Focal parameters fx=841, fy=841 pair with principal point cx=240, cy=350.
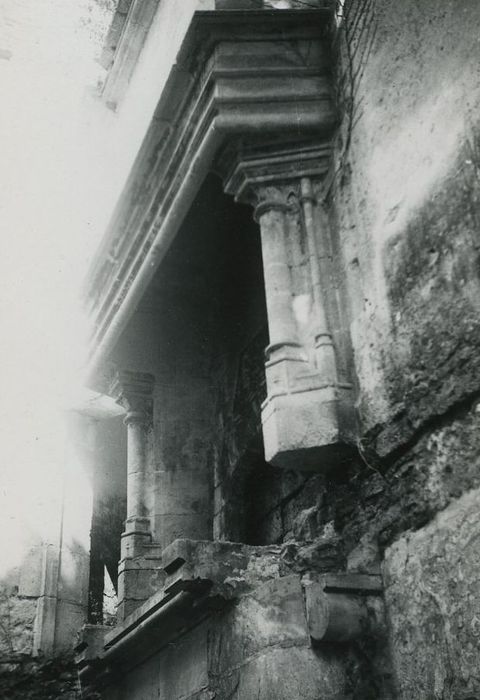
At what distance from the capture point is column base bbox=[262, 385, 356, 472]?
11.4 ft

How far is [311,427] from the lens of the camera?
11.4ft

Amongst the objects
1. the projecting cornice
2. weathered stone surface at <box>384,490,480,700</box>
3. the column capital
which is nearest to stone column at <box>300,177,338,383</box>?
the projecting cornice

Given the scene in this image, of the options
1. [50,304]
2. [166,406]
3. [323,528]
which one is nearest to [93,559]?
[50,304]

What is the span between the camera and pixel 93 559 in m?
10.0

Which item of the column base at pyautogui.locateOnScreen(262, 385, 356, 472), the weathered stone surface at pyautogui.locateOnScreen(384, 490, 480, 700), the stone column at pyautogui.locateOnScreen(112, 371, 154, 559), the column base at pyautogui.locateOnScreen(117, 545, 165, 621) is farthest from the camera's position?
the stone column at pyautogui.locateOnScreen(112, 371, 154, 559)

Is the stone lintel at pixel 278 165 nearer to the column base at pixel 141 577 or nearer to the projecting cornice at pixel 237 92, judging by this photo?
the projecting cornice at pixel 237 92

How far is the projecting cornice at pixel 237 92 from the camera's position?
415cm

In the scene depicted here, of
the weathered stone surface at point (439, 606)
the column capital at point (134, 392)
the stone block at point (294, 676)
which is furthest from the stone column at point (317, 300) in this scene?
the column capital at point (134, 392)

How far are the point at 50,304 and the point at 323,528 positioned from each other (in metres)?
6.01

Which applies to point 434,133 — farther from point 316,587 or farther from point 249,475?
point 249,475

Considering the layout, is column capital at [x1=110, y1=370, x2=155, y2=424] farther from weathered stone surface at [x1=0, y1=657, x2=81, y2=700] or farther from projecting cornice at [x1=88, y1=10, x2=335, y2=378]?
weathered stone surface at [x1=0, y1=657, x2=81, y2=700]

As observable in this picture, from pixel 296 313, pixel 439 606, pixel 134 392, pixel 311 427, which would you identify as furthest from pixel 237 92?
pixel 439 606

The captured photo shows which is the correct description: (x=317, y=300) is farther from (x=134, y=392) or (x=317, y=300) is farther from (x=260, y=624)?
(x=134, y=392)

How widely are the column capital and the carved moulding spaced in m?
1.41
